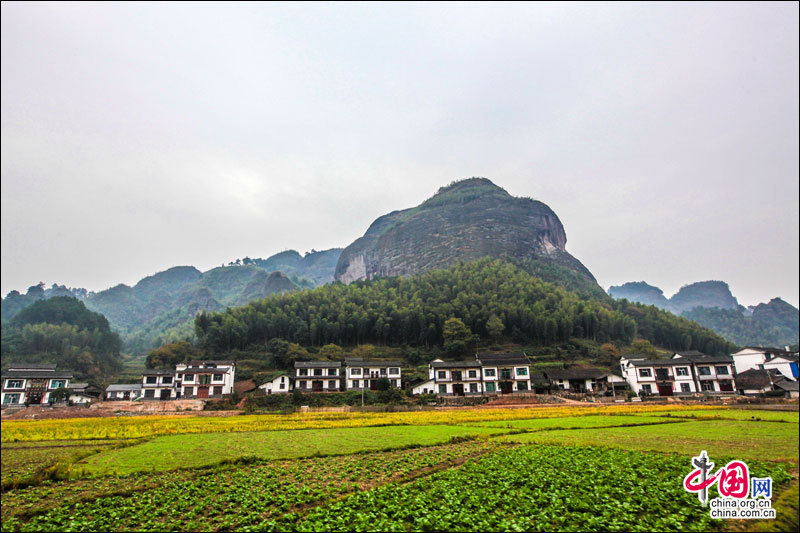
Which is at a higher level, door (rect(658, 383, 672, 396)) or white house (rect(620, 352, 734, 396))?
white house (rect(620, 352, 734, 396))

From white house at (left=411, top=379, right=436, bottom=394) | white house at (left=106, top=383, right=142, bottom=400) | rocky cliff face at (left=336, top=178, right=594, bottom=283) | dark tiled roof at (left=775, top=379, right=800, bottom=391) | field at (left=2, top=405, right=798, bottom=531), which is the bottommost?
white house at (left=106, top=383, right=142, bottom=400)

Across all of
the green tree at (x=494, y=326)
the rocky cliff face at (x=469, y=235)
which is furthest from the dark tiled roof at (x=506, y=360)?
the rocky cliff face at (x=469, y=235)

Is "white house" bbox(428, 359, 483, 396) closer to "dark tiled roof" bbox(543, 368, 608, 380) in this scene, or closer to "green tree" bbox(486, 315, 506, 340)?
"dark tiled roof" bbox(543, 368, 608, 380)

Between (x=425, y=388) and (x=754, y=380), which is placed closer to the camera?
(x=754, y=380)

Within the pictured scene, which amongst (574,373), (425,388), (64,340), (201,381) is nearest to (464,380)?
(425,388)

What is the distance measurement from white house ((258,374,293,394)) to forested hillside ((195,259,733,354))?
20.8 m

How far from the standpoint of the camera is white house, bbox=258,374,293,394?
5619 cm

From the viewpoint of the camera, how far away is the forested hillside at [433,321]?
77125 mm

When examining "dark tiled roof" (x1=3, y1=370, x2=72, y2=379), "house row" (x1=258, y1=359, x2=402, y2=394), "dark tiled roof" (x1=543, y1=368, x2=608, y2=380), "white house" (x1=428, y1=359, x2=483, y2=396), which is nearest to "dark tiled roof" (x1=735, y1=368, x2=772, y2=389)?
"dark tiled roof" (x1=543, y1=368, x2=608, y2=380)

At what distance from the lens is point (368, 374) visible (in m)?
58.9

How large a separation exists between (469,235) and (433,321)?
8019 centimetres

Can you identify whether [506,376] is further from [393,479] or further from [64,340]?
[64,340]

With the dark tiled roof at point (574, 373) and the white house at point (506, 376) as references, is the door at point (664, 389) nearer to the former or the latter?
the dark tiled roof at point (574, 373)

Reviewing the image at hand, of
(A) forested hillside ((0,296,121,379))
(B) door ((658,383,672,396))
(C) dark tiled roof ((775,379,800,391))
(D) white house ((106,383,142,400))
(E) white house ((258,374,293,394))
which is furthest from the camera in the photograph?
(A) forested hillside ((0,296,121,379))
